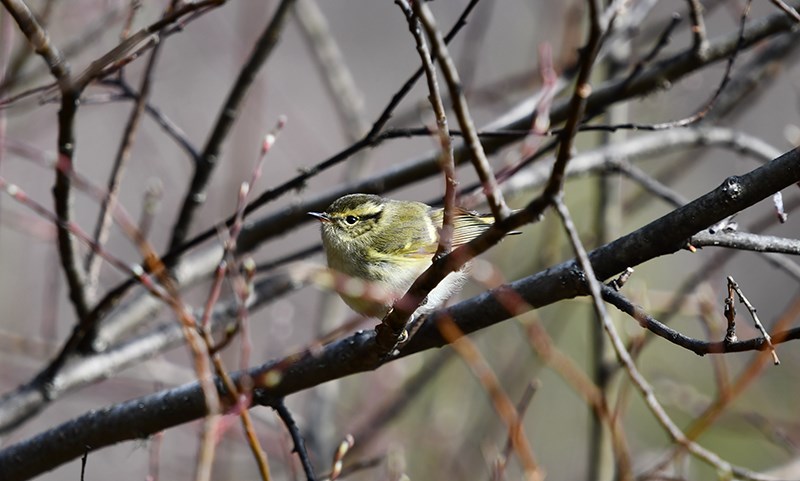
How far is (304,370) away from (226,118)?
1.19m

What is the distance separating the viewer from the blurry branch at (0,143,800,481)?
2061mm

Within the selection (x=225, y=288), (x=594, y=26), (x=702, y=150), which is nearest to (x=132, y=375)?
(x=225, y=288)

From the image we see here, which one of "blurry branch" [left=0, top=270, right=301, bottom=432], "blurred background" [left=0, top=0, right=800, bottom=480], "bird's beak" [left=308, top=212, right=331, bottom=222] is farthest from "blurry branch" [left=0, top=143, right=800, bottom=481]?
"bird's beak" [left=308, top=212, right=331, bottom=222]

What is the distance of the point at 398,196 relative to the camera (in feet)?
30.3

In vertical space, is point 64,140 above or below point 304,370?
above

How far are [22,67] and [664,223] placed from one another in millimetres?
2551

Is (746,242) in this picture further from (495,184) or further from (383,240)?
(383,240)

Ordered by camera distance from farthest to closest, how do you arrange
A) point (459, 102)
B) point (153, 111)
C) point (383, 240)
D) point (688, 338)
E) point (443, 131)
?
point (383, 240) < point (153, 111) < point (688, 338) < point (443, 131) < point (459, 102)

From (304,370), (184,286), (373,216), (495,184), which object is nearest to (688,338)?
(495,184)

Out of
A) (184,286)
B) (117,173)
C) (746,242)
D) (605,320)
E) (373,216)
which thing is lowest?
(605,320)

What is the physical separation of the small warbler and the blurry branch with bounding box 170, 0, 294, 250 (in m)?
0.45

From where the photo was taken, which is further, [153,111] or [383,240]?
[383,240]

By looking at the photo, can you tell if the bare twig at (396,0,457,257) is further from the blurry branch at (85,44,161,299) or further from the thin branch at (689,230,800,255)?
the blurry branch at (85,44,161,299)

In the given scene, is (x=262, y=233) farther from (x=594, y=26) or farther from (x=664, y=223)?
(x=594, y=26)
